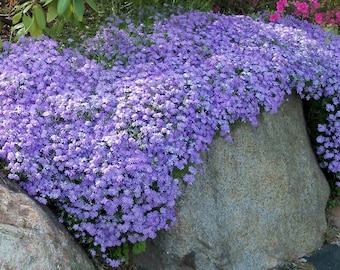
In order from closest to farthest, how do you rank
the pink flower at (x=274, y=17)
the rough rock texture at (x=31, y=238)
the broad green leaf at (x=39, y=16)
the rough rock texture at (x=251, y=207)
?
the rough rock texture at (x=31, y=238) → the rough rock texture at (x=251, y=207) → the broad green leaf at (x=39, y=16) → the pink flower at (x=274, y=17)

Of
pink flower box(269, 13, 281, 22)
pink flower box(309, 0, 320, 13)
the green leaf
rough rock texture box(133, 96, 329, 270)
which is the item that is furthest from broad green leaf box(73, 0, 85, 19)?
pink flower box(309, 0, 320, 13)

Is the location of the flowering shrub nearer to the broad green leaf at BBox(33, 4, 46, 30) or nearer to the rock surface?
the rock surface

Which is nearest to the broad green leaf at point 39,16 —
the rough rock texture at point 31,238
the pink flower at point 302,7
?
the rough rock texture at point 31,238

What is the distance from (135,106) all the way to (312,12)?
2436mm

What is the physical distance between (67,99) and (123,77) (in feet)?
1.27

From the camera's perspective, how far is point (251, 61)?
329 cm

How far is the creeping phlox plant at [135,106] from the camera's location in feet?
8.52

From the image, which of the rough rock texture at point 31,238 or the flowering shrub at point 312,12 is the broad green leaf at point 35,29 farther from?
the flowering shrub at point 312,12

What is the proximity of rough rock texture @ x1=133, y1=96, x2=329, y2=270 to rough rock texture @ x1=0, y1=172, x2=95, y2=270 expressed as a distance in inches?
21.1

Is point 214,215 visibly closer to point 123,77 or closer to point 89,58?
point 123,77

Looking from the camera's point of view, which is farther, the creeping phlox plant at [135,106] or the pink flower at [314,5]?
the pink flower at [314,5]

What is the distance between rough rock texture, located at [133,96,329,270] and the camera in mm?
2861

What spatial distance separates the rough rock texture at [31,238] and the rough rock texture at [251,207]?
1.76ft

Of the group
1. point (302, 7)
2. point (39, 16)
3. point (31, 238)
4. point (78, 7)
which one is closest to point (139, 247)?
point (31, 238)
